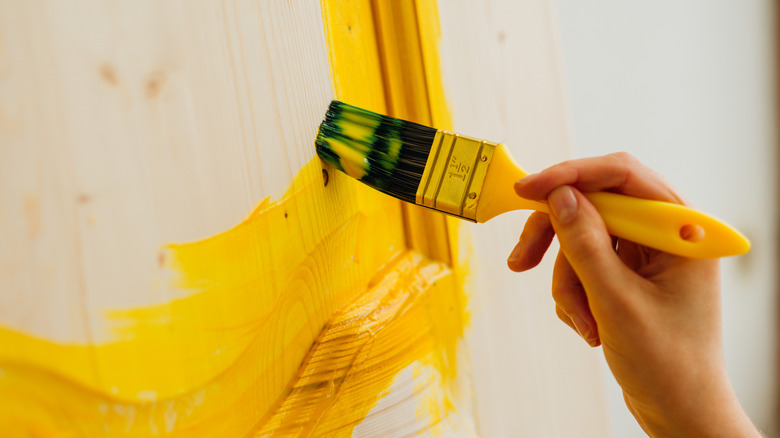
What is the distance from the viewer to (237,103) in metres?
0.41

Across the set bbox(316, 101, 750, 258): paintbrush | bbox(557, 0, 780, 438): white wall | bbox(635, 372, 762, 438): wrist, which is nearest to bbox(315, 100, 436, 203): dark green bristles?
bbox(316, 101, 750, 258): paintbrush

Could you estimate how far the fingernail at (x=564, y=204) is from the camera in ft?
1.36

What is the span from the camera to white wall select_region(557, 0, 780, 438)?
1052 millimetres

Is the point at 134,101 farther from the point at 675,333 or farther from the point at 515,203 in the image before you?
the point at 675,333

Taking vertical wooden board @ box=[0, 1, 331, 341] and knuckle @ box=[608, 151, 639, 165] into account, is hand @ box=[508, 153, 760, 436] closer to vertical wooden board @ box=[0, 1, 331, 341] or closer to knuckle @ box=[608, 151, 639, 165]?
knuckle @ box=[608, 151, 639, 165]

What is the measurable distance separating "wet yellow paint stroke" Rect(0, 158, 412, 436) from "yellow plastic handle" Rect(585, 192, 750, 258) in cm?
21

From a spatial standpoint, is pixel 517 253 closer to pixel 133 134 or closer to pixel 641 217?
pixel 641 217

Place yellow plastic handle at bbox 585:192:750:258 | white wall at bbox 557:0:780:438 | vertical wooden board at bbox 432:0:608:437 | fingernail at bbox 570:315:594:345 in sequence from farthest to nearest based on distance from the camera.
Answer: white wall at bbox 557:0:780:438 < vertical wooden board at bbox 432:0:608:437 < fingernail at bbox 570:315:594:345 < yellow plastic handle at bbox 585:192:750:258

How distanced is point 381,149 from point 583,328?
0.24 meters

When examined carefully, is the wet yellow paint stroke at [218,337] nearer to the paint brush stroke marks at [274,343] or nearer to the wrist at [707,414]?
the paint brush stroke marks at [274,343]

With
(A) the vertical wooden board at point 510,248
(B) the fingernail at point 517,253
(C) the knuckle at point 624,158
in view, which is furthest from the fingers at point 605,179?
(A) the vertical wooden board at point 510,248

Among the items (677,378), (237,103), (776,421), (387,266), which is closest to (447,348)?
(387,266)

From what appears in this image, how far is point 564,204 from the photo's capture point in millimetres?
418

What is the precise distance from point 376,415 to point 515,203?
0.22m
